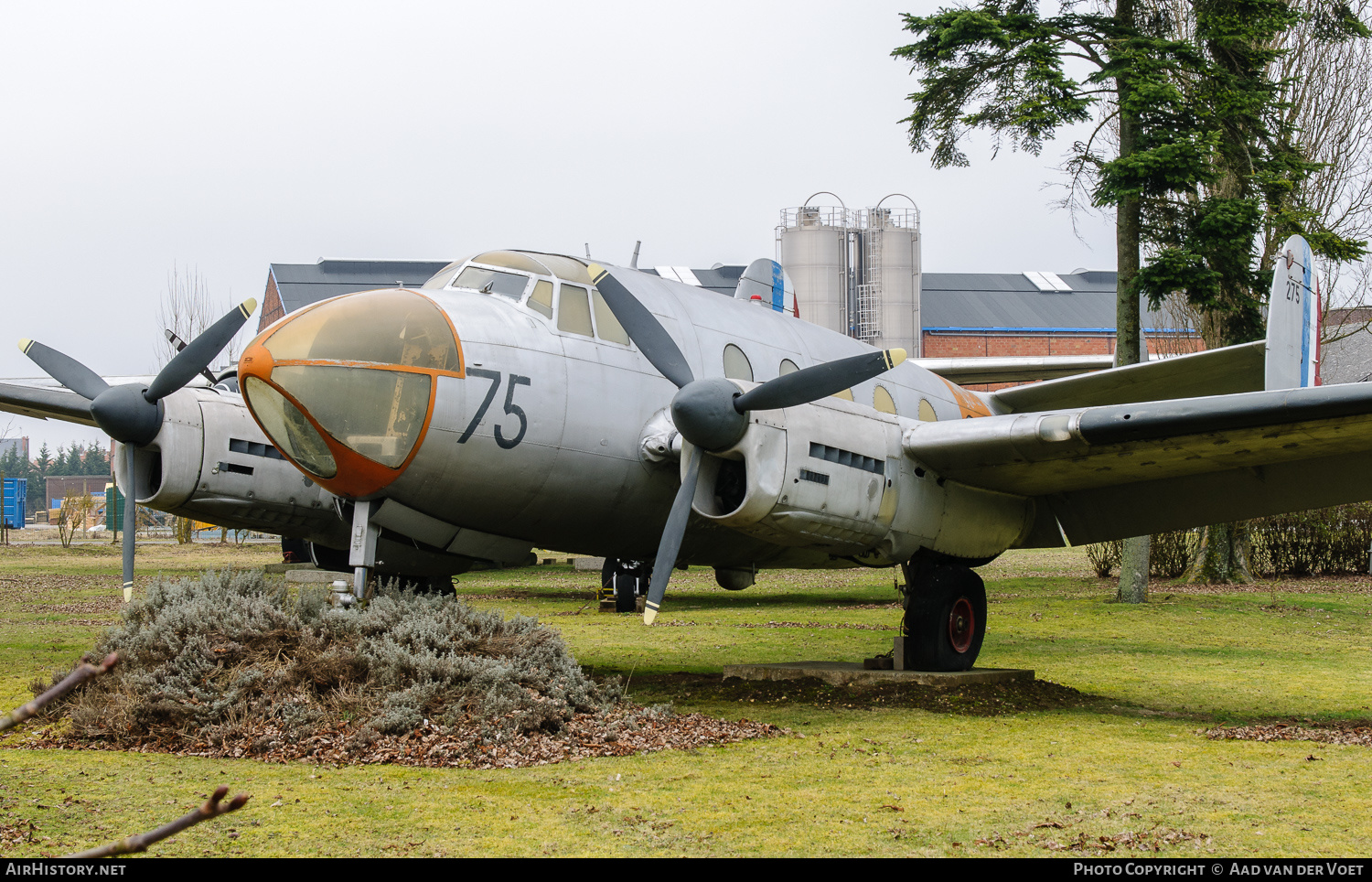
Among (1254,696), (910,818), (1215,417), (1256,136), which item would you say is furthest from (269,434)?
(1256,136)

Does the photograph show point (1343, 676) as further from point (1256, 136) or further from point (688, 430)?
point (1256, 136)

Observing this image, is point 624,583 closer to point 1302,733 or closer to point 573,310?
point 573,310

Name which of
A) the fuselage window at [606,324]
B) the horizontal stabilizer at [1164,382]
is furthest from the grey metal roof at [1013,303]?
the fuselage window at [606,324]

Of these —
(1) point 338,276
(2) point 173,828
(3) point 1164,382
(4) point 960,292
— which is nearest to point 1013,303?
(4) point 960,292

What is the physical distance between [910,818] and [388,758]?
333 cm

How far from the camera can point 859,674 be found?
35.3 ft

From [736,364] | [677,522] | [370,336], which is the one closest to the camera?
[370,336]

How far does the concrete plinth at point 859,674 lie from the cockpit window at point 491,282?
14.5 ft

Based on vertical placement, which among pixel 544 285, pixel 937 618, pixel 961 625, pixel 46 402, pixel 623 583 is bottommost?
pixel 623 583

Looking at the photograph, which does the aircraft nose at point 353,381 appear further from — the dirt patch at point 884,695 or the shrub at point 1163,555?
the shrub at point 1163,555

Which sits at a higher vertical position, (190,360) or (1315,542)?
(190,360)

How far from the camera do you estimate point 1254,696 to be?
1090 cm

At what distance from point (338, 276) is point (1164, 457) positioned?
52.7 meters

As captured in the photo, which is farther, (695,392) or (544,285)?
(544,285)
